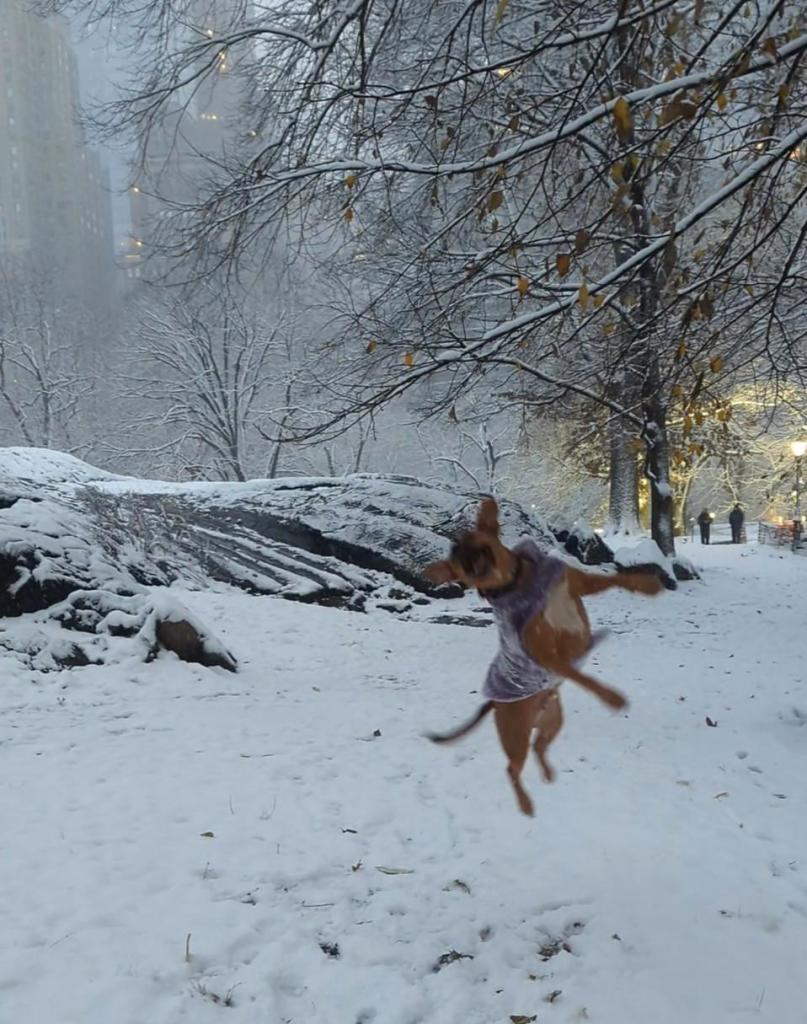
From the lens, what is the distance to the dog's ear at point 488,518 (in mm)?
685

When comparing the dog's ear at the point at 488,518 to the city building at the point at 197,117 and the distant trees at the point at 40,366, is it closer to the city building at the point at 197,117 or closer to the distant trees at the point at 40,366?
the city building at the point at 197,117

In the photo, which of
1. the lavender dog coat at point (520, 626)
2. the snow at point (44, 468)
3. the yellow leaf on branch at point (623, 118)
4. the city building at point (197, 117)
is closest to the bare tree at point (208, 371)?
the snow at point (44, 468)

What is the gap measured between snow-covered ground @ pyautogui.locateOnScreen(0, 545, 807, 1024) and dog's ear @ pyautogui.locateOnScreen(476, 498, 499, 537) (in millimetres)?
1340

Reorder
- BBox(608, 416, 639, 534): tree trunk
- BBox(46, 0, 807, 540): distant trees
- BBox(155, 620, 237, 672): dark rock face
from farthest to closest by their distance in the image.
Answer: BBox(608, 416, 639, 534): tree trunk < BBox(155, 620, 237, 672): dark rock face < BBox(46, 0, 807, 540): distant trees

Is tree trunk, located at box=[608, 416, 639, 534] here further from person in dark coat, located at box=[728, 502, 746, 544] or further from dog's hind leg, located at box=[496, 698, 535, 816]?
dog's hind leg, located at box=[496, 698, 535, 816]

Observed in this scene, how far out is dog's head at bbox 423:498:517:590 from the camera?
0.70 m

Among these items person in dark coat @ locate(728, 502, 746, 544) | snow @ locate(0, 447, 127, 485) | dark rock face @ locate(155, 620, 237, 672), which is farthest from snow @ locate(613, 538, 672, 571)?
person in dark coat @ locate(728, 502, 746, 544)

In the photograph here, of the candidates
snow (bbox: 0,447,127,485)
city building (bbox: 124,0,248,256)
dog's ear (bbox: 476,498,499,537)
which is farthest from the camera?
snow (bbox: 0,447,127,485)

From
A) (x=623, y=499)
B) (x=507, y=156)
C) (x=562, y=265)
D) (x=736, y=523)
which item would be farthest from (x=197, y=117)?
(x=736, y=523)

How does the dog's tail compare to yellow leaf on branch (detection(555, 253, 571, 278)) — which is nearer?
the dog's tail

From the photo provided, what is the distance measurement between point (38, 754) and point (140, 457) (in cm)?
2279

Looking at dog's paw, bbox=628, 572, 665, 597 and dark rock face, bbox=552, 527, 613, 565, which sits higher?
dog's paw, bbox=628, 572, 665, 597

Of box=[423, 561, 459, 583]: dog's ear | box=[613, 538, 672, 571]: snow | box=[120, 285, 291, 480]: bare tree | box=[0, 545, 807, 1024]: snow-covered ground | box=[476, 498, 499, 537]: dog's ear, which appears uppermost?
box=[120, 285, 291, 480]: bare tree

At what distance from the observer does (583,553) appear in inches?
518
